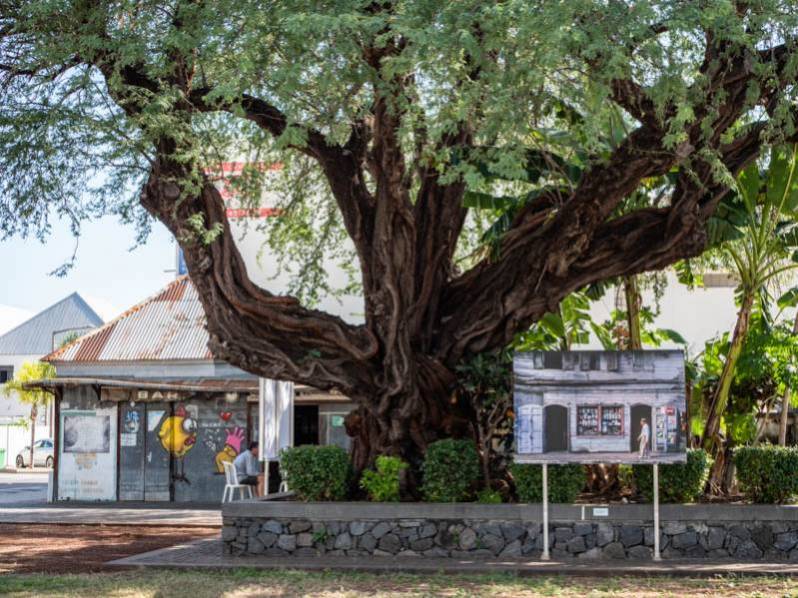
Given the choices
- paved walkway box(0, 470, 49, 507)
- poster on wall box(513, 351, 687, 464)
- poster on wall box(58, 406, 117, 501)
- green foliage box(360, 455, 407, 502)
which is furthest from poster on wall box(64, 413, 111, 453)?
poster on wall box(513, 351, 687, 464)

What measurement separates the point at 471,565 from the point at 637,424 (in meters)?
2.76

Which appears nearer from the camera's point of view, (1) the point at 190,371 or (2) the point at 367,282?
(2) the point at 367,282

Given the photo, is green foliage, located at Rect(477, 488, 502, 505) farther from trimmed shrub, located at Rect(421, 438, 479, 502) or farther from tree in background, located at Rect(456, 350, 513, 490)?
tree in background, located at Rect(456, 350, 513, 490)

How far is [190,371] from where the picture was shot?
26.7 m

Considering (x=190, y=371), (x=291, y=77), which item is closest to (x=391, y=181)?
(x=291, y=77)

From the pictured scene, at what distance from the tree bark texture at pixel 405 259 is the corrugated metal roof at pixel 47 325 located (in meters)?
55.0

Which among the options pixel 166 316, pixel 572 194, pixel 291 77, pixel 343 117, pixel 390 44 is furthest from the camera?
pixel 166 316

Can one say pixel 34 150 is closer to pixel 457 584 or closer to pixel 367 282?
pixel 367 282

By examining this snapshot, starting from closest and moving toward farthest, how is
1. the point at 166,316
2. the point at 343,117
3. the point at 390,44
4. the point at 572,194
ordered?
the point at 390,44, the point at 343,117, the point at 572,194, the point at 166,316

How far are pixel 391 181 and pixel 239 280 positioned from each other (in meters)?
2.55

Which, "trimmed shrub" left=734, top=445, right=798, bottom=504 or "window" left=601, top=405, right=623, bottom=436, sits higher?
"window" left=601, top=405, right=623, bottom=436

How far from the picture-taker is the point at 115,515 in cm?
2211

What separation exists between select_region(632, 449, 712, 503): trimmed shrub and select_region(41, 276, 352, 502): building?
12038 millimetres

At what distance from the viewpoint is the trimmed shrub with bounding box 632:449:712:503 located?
14.5m
